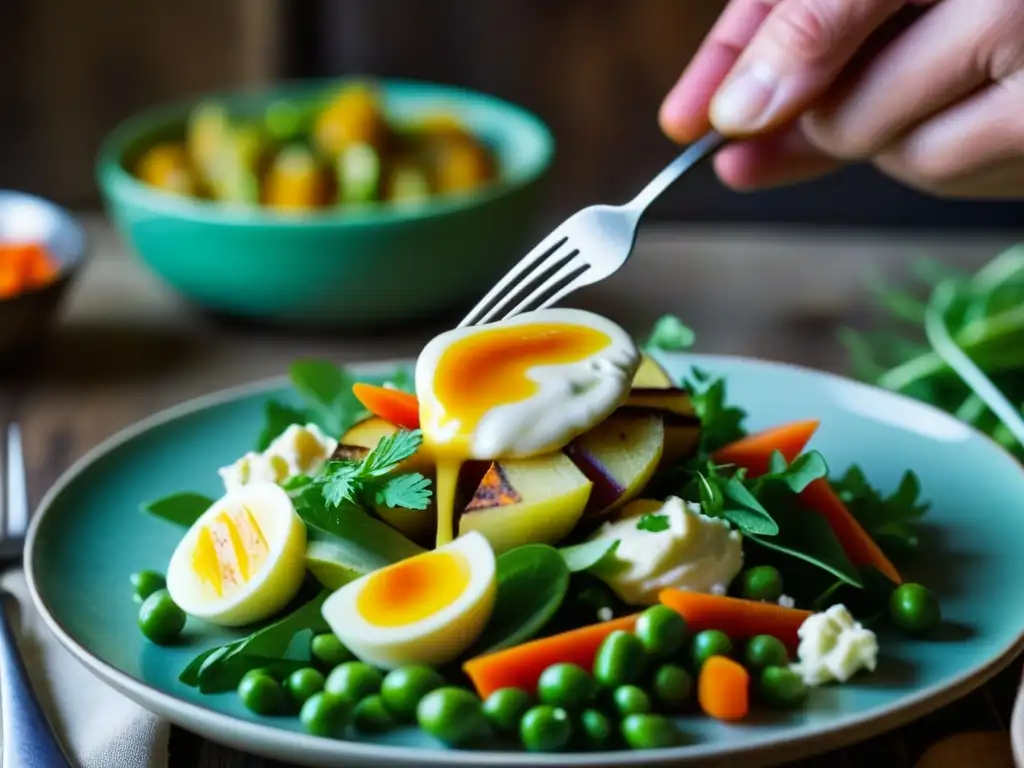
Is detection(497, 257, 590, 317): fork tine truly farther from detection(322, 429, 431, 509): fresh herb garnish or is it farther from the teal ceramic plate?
the teal ceramic plate

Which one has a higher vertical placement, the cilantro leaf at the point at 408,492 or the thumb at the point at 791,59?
the thumb at the point at 791,59

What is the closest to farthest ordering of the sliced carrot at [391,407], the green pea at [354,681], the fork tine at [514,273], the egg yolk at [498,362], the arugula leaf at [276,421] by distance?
1. the green pea at [354,681]
2. the egg yolk at [498,362]
3. the sliced carrot at [391,407]
4. the fork tine at [514,273]
5. the arugula leaf at [276,421]

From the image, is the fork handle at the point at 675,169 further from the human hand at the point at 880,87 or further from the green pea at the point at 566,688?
the green pea at the point at 566,688

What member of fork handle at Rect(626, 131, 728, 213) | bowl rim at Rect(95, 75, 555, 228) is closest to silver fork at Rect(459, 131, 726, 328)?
fork handle at Rect(626, 131, 728, 213)

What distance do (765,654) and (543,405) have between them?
1.42ft

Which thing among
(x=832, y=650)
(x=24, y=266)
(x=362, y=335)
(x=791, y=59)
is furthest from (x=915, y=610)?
(x=24, y=266)

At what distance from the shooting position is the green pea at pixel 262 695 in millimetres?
1580

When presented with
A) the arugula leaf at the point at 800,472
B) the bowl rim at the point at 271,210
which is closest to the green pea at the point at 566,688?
the arugula leaf at the point at 800,472

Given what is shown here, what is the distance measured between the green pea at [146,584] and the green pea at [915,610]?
3.31 ft

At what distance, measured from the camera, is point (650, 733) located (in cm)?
149

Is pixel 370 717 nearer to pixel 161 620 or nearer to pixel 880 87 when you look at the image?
pixel 161 620

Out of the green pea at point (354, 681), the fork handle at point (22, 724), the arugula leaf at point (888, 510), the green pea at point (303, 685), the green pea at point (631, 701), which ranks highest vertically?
the green pea at point (631, 701)

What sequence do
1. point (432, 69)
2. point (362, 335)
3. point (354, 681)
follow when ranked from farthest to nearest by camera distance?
point (432, 69), point (362, 335), point (354, 681)

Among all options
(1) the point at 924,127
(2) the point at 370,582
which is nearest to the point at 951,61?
(1) the point at 924,127
